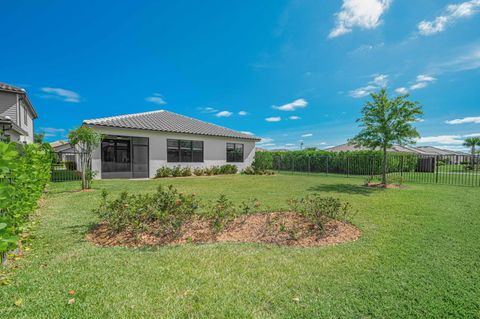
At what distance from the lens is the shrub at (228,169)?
18.0 meters

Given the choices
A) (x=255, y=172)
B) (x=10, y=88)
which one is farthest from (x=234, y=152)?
(x=10, y=88)

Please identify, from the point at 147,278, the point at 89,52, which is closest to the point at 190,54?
the point at 89,52

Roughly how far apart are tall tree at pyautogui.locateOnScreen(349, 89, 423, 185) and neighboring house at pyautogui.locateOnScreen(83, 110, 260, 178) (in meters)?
10.4

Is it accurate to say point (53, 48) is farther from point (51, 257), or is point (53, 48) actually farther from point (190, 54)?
point (51, 257)

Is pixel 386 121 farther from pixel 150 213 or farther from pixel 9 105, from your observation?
pixel 9 105

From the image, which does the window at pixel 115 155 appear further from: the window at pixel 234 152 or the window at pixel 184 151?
the window at pixel 234 152

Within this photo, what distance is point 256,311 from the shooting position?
85.6 inches

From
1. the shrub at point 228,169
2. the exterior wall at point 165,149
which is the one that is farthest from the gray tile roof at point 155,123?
the shrub at point 228,169

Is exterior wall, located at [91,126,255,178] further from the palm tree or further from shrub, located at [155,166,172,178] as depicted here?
the palm tree

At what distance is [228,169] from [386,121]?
11550mm

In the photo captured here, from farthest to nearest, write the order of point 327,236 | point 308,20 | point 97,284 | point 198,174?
point 198,174 < point 308,20 < point 327,236 < point 97,284

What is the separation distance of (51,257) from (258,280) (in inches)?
126

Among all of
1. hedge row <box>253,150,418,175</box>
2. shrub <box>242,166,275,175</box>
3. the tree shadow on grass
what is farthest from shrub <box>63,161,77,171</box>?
the tree shadow on grass

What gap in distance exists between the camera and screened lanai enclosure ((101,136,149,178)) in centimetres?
1529
